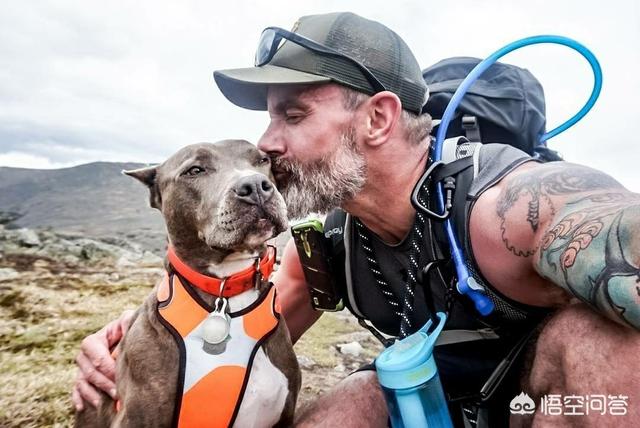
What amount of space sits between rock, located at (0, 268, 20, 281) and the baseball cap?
10739 millimetres

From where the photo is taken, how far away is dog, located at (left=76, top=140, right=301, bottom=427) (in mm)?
3219

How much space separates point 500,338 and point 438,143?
4.43ft

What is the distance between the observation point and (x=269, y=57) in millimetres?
4020

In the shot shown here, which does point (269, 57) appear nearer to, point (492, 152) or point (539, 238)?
point (492, 152)

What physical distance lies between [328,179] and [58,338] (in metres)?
5.14

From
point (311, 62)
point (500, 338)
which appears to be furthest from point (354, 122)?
point (500, 338)

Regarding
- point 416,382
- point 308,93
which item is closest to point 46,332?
point 308,93

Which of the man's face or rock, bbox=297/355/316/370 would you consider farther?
rock, bbox=297/355/316/370

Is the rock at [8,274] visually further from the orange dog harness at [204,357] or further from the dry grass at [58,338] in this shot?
the orange dog harness at [204,357]

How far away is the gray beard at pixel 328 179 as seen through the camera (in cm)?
379

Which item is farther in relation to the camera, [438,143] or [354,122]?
[354,122]

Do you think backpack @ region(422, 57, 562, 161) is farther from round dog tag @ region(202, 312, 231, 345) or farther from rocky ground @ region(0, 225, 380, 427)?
rocky ground @ region(0, 225, 380, 427)

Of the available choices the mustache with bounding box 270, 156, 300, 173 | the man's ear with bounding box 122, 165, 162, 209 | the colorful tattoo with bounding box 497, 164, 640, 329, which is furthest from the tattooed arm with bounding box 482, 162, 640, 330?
the man's ear with bounding box 122, 165, 162, 209

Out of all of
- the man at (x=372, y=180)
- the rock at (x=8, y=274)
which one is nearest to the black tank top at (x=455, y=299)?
the man at (x=372, y=180)
